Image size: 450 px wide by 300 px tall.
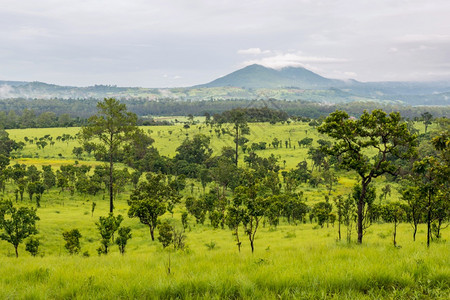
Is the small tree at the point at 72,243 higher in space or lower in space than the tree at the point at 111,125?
lower

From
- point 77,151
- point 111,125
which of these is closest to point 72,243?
point 111,125

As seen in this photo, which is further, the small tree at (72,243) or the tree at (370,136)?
the small tree at (72,243)

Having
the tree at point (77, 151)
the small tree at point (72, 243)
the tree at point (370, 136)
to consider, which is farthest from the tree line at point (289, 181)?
the tree at point (77, 151)

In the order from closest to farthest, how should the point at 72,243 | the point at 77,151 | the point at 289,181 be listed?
the point at 72,243 → the point at 289,181 → the point at 77,151

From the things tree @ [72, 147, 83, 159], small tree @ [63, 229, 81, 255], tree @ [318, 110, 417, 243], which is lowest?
small tree @ [63, 229, 81, 255]

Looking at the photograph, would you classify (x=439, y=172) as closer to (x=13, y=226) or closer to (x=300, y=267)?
(x=300, y=267)

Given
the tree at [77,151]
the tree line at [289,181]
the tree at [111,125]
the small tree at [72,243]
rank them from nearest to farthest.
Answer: the tree line at [289,181] < the small tree at [72,243] < the tree at [111,125] < the tree at [77,151]

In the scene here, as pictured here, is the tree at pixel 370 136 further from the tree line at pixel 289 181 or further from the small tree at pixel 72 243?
the small tree at pixel 72 243

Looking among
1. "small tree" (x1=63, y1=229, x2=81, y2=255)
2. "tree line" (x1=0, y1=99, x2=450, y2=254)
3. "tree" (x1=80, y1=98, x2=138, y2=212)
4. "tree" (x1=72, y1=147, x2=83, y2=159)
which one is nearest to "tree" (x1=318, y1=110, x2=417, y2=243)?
"tree line" (x1=0, y1=99, x2=450, y2=254)

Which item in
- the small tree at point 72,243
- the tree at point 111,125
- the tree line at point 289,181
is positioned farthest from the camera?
the tree at point 111,125

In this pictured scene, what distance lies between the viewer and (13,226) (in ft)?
83.7

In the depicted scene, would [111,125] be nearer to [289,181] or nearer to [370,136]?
[370,136]

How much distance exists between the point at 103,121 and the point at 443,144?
40.0 meters

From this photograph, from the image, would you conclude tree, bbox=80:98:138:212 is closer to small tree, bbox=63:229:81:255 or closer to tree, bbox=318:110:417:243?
small tree, bbox=63:229:81:255
